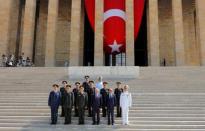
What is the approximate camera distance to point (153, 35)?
29203mm

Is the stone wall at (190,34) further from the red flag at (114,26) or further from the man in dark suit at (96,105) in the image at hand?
the man in dark suit at (96,105)

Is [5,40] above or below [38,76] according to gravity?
above

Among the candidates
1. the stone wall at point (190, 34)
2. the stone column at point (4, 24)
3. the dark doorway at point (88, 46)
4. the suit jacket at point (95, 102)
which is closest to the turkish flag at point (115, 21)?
the dark doorway at point (88, 46)

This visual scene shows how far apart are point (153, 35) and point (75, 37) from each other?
6.18 metres

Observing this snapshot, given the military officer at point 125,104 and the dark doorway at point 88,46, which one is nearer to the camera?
the military officer at point 125,104

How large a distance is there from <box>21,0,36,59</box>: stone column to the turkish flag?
195 inches

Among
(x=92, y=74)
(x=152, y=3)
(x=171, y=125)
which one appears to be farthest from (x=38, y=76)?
(x=152, y=3)

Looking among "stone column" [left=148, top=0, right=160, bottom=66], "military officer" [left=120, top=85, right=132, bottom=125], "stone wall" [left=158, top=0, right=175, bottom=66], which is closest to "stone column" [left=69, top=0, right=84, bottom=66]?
"stone column" [left=148, top=0, right=160, bottom=66]

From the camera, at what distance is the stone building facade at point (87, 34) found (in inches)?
1144

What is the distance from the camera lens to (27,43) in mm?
29891

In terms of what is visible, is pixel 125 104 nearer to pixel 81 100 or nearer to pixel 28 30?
pixel 81 100

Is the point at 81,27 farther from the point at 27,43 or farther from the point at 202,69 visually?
the point at 202,69

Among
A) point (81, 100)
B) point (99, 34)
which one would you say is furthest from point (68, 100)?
point (99, 34)

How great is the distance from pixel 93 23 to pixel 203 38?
867 centimetres
